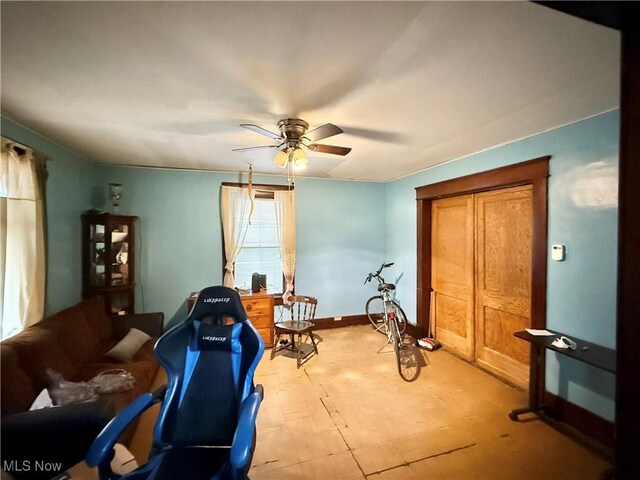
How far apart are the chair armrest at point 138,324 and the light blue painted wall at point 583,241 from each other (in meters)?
4.11

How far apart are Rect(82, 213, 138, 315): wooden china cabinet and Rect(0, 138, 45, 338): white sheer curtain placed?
0.90m

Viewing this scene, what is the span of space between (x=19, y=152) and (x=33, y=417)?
2.01 meters

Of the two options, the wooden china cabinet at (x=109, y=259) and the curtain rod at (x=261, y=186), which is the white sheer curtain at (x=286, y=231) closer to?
the curtain rod at (x=261, y=186)

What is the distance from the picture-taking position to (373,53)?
1.36 meters

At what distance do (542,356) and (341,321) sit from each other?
275 centimetres

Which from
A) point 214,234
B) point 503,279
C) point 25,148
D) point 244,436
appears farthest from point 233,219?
point 503,279

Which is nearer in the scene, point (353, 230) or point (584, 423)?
point (584, 423)

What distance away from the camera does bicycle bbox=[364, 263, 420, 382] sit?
10.1 feet

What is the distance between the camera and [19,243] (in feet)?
7.18

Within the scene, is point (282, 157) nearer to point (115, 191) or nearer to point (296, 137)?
point (296, 137)

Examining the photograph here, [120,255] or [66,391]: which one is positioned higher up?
[120,255]

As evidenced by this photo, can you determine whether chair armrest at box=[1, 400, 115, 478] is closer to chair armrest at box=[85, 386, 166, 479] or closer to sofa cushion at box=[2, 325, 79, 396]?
sofa cushion at box=[2, 325, 79, 396]

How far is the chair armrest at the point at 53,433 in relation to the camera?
58.1 inches

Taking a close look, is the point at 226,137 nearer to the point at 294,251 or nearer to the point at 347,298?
the point at 294,251
